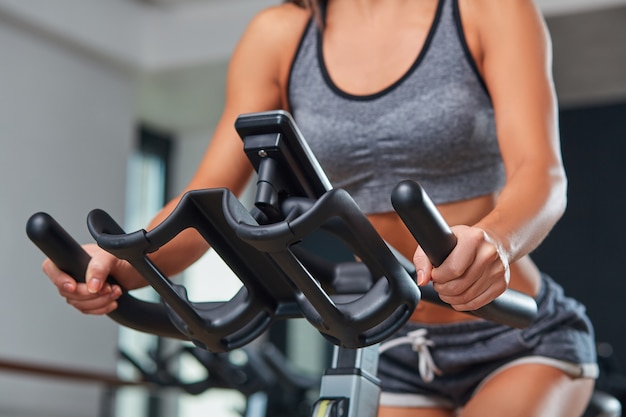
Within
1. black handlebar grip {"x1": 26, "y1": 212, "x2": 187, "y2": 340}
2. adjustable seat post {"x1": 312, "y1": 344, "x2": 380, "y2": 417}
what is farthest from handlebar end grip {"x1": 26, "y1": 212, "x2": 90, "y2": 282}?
adjustable seat post {"x1": 312, "y1": 344, "x2": 380, "y2": 417}

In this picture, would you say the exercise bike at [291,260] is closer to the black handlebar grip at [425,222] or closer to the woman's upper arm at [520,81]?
the black handlebar grip at [425,222]

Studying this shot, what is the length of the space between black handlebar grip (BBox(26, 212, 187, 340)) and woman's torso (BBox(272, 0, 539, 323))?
41 centimetres

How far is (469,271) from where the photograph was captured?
2.85 feet

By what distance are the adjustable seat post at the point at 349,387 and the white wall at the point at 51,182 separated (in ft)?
12.8

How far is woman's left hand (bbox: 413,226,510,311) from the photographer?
86 centimetres

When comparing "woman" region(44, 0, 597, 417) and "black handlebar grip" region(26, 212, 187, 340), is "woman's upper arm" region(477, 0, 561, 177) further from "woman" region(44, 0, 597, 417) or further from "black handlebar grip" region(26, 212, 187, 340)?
"black handlebar grip" region(26, 212, 187, 340)

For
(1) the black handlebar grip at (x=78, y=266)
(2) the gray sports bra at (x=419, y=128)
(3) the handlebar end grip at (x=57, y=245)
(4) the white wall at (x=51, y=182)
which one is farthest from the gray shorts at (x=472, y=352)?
(4) the white wall at (x=51, y=182)

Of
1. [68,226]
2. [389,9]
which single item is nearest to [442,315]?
[389,9]

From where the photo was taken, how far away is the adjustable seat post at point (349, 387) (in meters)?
1.08

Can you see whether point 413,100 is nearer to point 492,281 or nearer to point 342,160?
point 342,160

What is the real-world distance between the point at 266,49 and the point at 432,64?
28cm

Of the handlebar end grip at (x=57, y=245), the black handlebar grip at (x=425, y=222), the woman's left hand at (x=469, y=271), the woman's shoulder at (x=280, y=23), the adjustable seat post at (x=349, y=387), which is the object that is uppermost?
the woman's shoulder at (x=280, y=23)

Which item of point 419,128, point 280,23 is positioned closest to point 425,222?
point 419,128

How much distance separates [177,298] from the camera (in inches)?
39.8
